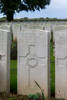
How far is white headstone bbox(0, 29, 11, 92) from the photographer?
5.59 metres

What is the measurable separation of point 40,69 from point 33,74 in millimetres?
155

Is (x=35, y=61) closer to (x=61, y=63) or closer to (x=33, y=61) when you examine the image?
(x=33, y=61)

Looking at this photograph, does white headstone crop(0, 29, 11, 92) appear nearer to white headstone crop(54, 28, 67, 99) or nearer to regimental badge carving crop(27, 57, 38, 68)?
regimental badge carving crop(27, 57, 38, 68)

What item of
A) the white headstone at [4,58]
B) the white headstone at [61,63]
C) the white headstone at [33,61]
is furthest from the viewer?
the white headstone at [4,58]

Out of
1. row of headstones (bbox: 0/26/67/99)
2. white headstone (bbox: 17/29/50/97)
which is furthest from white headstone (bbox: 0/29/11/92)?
A: white headstone (bbox: 17/29/50/97)

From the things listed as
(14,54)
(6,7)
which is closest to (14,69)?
(14,54)

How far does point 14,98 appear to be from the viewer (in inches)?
207

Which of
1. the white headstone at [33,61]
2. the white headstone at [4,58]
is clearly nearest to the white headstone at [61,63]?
the white headstone at [33,61]

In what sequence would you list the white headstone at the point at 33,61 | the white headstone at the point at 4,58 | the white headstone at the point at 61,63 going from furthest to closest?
1. the white headstone at the point at 4,58
2. the white headstone at the point at 33,61
3. the white headstone at the point at 61,63

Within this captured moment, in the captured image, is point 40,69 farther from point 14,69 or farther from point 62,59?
point 14,69

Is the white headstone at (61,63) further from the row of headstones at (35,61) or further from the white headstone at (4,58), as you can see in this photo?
the white headstone at (4,58)

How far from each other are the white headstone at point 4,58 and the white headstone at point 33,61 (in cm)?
19

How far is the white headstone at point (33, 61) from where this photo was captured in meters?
5.37

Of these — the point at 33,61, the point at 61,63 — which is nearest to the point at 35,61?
the point at 33,61
